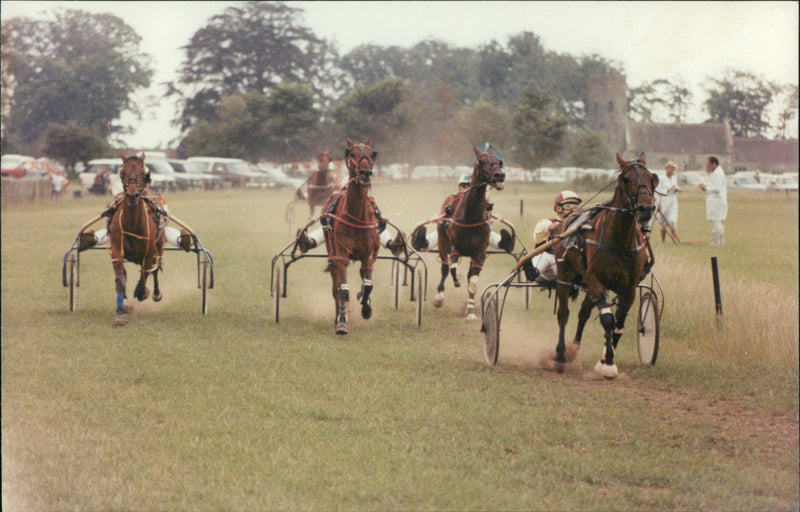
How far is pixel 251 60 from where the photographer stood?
9180 mm

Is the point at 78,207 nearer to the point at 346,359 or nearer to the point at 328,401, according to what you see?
the point at 346,359

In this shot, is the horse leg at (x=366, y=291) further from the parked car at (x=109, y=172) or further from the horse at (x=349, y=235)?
the parked car at (x=109, y=172)

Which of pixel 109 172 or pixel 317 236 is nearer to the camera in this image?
pixel 109 172

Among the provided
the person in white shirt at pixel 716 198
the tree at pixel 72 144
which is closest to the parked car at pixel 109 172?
the tree at pixel 72 144

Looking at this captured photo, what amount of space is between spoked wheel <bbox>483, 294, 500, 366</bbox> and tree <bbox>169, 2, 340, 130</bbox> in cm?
280

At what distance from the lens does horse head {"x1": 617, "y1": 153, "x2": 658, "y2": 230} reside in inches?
338

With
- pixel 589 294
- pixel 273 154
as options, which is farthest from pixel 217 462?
pixel 589 294

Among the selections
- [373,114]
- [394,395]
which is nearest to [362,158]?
[373,114]

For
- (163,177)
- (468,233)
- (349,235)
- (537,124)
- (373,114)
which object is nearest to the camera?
(373,114)

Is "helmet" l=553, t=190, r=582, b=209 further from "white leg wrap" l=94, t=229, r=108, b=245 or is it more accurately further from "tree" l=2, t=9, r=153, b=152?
"white leg wrap" l=94, t=229, r=108, b=245

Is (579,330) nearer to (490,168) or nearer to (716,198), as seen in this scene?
(716,198)

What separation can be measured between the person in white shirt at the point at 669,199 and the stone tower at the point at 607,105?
68 centimetres

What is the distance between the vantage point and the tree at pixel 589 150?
9812 millimetres

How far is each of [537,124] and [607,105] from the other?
0.76 meters
